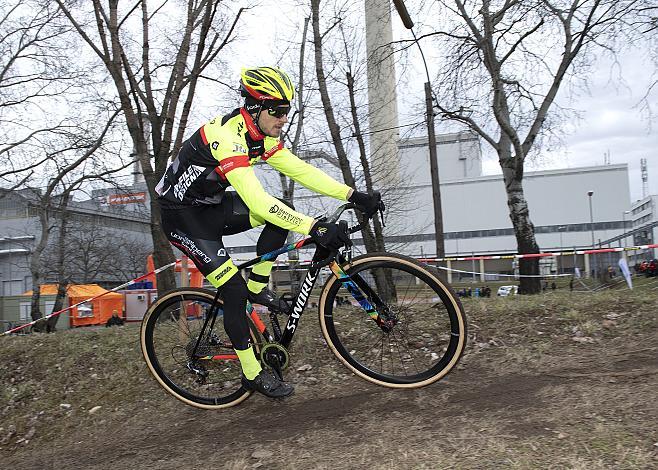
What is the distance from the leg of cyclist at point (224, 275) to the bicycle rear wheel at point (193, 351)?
38 centimetres

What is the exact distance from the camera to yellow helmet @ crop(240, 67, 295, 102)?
3.72 meters

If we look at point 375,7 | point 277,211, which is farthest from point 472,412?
point 375,7

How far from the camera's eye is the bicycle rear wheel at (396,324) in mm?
3693

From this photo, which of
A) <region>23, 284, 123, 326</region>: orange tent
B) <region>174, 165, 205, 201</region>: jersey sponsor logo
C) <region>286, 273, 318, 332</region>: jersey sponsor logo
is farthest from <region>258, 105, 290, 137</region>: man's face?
<region>23, 284, 123, 326</region>: orange tent

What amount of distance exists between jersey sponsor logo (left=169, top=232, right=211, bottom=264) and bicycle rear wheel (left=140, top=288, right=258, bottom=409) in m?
0.47

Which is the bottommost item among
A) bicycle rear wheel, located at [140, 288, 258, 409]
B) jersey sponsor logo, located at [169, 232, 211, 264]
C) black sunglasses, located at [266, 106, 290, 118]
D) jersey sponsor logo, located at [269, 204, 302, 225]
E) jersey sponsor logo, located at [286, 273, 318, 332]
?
bicycle rear wheel, located at [140, 288, 258, 409]

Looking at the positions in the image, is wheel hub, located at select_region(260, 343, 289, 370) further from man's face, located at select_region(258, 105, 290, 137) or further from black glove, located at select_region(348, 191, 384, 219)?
man's face, located at select_region(258, 105, 290, 137)

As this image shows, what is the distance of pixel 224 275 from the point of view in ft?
13.2

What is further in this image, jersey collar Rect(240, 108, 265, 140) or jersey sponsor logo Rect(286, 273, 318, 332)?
jersey sponsor logo Rect(286, 273, 318, 332)

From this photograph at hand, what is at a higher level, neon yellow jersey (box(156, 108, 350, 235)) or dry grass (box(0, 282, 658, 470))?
neon yellow jersey (box(156, 108, 350, 235))

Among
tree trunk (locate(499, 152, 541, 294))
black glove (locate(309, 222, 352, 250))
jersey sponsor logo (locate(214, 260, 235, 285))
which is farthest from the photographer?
tree trunk (locate(499, 152, 541, 294))

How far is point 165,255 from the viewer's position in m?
9.94

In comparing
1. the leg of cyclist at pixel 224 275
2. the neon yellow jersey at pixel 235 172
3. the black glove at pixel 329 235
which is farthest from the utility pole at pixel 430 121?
the black glove at pixel 329 235

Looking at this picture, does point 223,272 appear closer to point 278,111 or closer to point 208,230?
point 208,230
